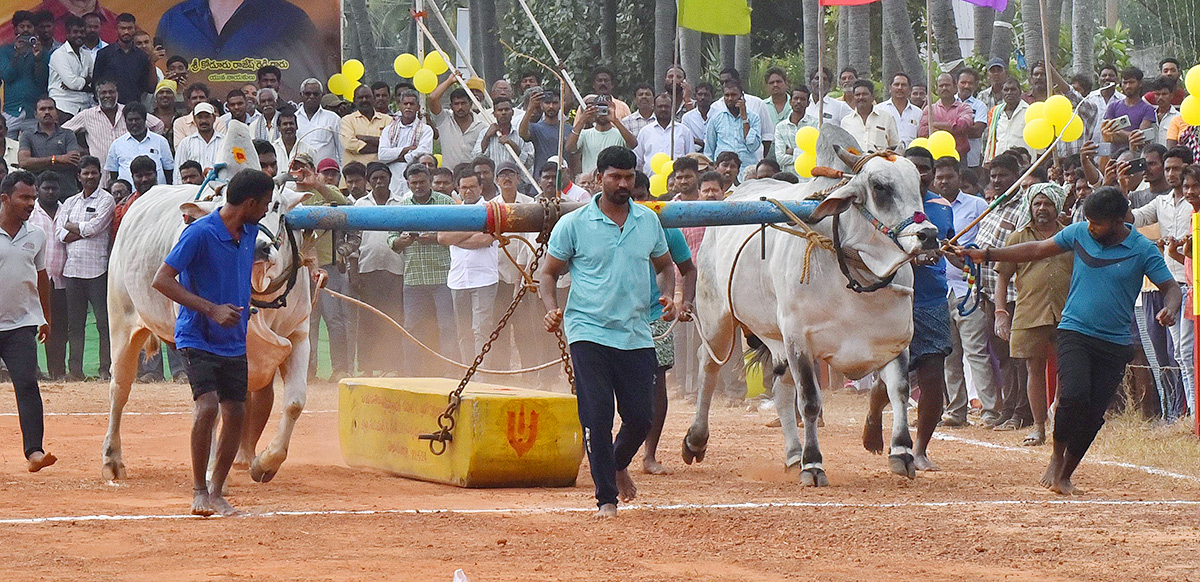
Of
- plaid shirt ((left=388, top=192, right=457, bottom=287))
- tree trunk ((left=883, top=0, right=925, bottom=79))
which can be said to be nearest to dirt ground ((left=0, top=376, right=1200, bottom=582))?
plaid shirt ((left=388, top=192, right=457, bottom=287))

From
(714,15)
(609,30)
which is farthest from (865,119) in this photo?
(609,30)

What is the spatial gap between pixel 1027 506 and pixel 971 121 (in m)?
8.32

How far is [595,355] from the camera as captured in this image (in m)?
8.11

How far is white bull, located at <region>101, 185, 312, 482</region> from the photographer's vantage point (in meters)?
9.26

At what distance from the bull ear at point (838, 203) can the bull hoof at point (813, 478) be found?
157cm

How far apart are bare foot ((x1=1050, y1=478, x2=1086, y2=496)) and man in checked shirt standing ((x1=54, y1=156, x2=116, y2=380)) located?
34.5ft

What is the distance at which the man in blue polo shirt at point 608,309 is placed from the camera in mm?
8102

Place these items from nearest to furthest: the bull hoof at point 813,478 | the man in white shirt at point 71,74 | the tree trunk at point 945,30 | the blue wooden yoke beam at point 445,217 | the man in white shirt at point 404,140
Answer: the blue wooden yoke beam at point 445,217 → the bull hoof at point 813,478 → the man in white shirt at point 404,140 → the man in white shirt at point 71,74 → the tree trunk at point 945,30

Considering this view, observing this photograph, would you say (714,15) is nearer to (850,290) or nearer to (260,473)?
A: (850,290)

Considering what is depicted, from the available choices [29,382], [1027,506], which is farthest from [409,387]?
[1027,506]

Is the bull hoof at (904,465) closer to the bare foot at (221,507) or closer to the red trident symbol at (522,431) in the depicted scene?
the red trident symbol at (522,431)

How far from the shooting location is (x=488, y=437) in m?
9.42

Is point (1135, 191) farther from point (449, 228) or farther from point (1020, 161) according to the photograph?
point (449, 228)

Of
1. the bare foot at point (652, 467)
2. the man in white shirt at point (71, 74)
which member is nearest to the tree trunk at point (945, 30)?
the man in white shirt at point (71, 74)
